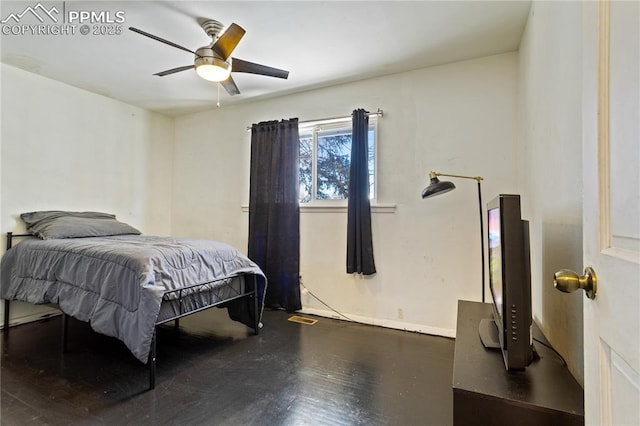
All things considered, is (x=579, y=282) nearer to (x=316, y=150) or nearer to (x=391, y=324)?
(x=391, y=324)

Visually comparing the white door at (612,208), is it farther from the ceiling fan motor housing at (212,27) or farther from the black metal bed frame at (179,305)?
the ceiling fan motor housing at (212,27)

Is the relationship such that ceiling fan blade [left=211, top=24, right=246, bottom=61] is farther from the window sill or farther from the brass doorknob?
the brass doorknob

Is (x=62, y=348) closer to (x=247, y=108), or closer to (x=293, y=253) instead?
(x=293, y=253)

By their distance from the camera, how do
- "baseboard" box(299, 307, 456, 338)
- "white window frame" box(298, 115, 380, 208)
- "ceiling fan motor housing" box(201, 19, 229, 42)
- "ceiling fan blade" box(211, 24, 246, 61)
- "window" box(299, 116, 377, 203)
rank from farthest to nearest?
"window" box(299, 116, 377, 203) → "white window frame" box(298, 115, 380, 208) → "baseboard" box(299, 307, 456, 338) → "ceiling fan motor housing" box(201, 19, 229, 42) → "ceiling fan blade" box(211, 24, 246, 61)

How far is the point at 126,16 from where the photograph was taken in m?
2.25

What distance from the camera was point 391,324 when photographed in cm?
305

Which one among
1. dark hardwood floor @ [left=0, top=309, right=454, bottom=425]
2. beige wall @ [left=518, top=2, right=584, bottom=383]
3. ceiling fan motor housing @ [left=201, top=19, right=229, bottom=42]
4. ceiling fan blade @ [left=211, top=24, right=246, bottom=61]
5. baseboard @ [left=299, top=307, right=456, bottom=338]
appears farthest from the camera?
baseboard @ [left=299, top=307, right=456, bottom=338]

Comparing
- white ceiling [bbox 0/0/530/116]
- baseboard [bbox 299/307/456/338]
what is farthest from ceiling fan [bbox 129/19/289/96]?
baseboard [bbox 299/307/456/338]

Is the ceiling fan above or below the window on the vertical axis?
above

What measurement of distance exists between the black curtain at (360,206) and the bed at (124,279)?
94 cm

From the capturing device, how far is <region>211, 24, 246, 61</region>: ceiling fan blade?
6.62ft

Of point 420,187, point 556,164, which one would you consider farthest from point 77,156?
point 556,164

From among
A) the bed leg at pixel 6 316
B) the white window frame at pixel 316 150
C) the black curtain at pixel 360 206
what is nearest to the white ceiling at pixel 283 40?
the white window frame at pixel 316 150

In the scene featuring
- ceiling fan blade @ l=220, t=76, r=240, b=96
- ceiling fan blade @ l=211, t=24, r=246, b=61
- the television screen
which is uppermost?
ceiling fan blade @ l=211, t=24, r=246, b=61
